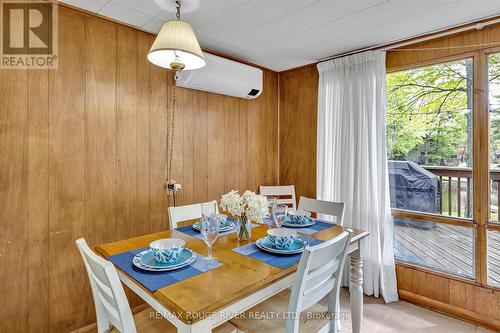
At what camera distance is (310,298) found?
1300 millimetres

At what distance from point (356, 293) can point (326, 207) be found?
0.70m

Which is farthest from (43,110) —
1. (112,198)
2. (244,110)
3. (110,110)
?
(244,110)

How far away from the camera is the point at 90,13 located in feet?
6.54

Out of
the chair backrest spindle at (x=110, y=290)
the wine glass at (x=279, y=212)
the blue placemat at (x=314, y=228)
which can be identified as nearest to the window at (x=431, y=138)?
the blue placemat at (x=314, y=228)

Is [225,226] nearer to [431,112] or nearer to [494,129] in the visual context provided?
[431,112]

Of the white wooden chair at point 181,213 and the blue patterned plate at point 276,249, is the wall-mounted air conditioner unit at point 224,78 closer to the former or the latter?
the white wooden chair at point 181,213

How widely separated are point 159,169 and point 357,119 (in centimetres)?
195

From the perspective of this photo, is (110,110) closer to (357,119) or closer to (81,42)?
(81,42)

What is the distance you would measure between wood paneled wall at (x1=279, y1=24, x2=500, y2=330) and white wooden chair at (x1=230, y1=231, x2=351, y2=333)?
1.43 metres

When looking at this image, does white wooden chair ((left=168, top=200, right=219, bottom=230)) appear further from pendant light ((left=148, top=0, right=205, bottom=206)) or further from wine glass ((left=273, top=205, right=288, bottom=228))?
pendant light ((left=148, top=0, right=205, bottom=206))

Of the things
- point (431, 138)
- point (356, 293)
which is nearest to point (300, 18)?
point (431, 138)

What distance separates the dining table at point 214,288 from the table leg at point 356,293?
0.75 m

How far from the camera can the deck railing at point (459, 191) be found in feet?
7.05

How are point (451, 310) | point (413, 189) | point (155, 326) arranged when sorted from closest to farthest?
point (155, 326)
point (451, 310)
point (413, 189)
